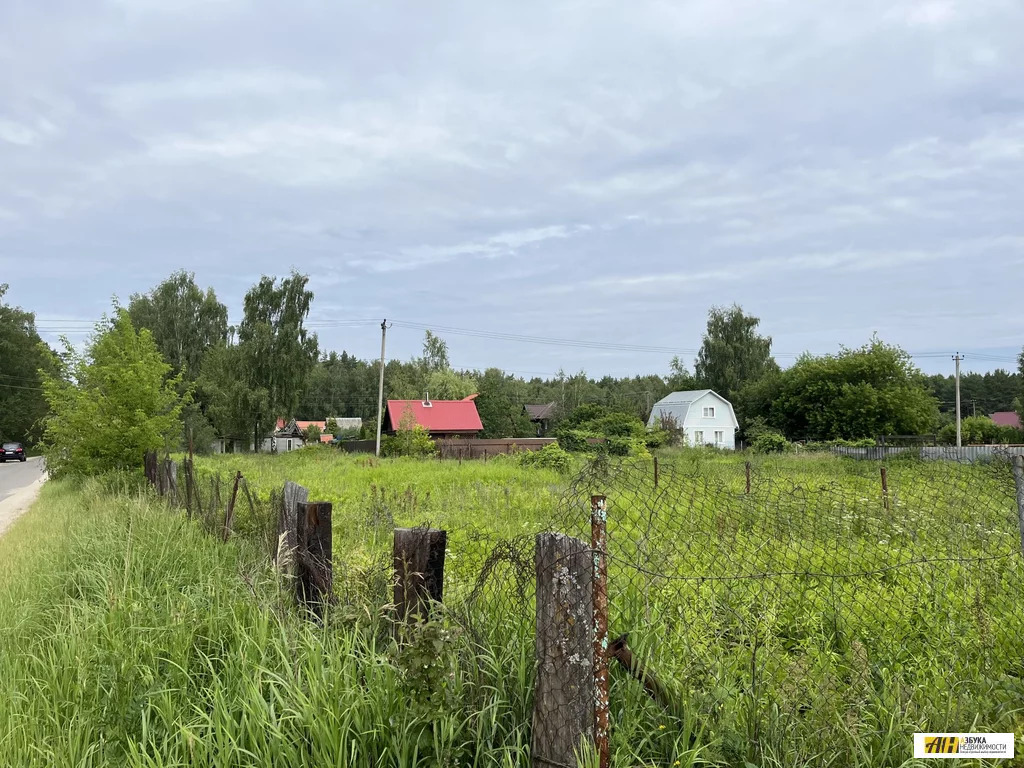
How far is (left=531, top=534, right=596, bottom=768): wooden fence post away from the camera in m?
2.53

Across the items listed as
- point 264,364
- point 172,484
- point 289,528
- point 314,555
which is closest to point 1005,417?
point 264,364

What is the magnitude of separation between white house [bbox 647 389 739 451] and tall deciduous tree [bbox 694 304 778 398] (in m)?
6.26

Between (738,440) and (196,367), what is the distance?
41816mm

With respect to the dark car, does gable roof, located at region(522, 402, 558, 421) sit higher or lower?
higher

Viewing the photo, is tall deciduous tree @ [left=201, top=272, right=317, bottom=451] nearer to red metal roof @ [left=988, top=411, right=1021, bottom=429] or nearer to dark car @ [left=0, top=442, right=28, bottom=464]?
dark car @ [left=0, top=442, right=28, bottom=464]

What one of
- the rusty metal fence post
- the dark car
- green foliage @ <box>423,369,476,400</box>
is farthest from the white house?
the rusty metal fence post

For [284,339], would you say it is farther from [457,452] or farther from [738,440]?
[738,440]

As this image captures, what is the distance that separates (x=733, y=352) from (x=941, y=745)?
206 ft

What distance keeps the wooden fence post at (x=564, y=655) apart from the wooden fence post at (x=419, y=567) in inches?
28.3

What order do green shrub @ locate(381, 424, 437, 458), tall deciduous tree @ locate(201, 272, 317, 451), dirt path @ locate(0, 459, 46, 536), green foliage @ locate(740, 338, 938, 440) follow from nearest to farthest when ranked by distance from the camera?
dirt path @ locate(0, 459, 46, 536) → green shrub @ locate(381, 424, 437, 458) → tall deciduous tree @ locate(201, 272, 317, 451) → green foliage @ locate(740, 338, 938, 440)

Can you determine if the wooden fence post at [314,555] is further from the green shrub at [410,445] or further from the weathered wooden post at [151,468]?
the green shrub at [410,445]


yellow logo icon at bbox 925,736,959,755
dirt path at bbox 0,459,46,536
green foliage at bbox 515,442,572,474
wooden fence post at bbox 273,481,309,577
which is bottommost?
dirt path at bbox 0,459,46,536

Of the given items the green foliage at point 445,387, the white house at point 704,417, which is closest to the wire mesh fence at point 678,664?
the white house at point 704,417

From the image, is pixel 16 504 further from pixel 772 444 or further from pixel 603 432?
pixel 772 444
